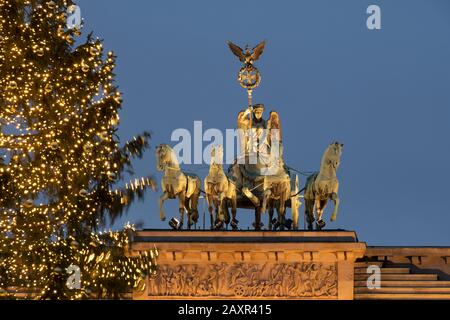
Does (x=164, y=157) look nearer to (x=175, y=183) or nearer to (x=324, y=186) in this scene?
(x=175, y=183)

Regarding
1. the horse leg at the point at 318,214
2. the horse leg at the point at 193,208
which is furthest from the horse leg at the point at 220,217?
the horse leg at the point at 318,214

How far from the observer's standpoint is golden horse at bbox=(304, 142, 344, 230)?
1045 inches

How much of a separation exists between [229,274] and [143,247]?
190 centimetres

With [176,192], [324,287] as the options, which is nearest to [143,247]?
[176,192]

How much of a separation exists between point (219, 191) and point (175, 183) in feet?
3.11

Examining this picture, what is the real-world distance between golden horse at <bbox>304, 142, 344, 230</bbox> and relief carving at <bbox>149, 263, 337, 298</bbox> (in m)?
1.10

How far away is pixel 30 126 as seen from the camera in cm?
1733

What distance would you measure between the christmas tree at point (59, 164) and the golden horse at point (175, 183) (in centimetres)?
866

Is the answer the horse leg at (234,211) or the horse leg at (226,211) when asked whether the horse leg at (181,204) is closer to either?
the horse leg at (226,211)

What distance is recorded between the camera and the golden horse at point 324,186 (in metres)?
26.5

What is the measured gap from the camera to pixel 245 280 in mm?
26344

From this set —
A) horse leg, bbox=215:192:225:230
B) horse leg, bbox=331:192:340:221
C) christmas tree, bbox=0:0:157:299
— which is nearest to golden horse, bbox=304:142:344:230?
horse leg, bbox=331:192:340:221

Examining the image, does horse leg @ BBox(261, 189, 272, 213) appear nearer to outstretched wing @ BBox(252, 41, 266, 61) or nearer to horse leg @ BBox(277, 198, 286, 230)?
horse leg @ BBox(277, 198, 286, 230)
